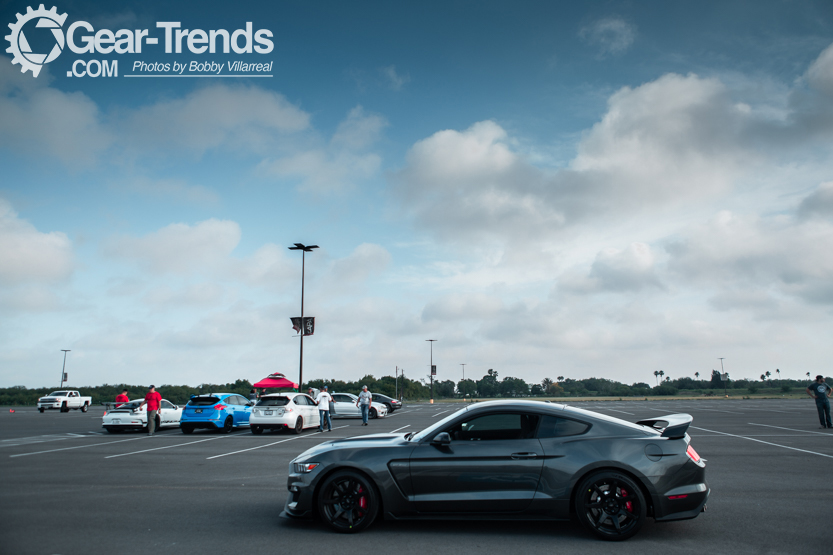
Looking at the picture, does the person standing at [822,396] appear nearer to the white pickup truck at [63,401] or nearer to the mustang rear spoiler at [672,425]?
the mustang rear spoiler at [672,425]

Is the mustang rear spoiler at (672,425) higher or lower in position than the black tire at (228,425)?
higher

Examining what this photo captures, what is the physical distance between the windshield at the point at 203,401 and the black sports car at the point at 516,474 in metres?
15.5

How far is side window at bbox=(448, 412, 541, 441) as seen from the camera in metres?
5.86

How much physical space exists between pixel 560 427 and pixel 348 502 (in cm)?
245

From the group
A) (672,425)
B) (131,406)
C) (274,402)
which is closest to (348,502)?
(672,425)

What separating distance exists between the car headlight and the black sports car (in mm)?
12

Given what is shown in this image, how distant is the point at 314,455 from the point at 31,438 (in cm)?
1656

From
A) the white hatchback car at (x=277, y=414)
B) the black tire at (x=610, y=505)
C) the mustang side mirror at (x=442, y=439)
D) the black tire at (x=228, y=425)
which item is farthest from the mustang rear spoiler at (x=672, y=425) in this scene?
the black tire at (x=228, y=425)

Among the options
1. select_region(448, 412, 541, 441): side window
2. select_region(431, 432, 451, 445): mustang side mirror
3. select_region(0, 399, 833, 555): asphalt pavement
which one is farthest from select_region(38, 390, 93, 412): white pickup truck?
select_region(448, 412, 541, 441): side window

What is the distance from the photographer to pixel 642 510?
17.9 ft

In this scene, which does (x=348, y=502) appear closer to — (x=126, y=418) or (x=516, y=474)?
(x=516, y=474)

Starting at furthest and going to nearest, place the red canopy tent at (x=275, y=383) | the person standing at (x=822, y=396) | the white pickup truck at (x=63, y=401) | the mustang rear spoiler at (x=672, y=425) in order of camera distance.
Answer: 1. the white pickup truck at (x=63, y=401)
2. the red canopy tent at (x=275, y=383)
3. the person standing at (x=822, y=396)
4. the mustang rear spoiler at (x=672, y=425)

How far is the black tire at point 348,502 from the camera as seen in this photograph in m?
5.75

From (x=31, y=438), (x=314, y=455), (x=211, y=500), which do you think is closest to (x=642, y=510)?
(x=314, y=455)
